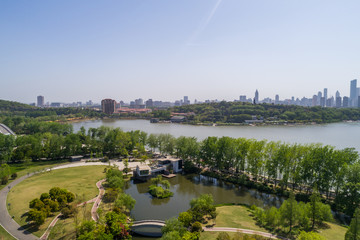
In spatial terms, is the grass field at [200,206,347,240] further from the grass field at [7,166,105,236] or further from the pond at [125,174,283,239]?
the grass field at [7,166,105,236]

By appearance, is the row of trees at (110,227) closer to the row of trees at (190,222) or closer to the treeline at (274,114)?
the row of trees at (190,222)

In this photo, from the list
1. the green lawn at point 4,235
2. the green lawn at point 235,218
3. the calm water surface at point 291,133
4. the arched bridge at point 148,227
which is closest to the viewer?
the green lawn at point 4,235

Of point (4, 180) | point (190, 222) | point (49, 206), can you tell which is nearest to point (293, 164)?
point (190, 222)

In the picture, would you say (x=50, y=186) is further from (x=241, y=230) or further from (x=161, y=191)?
(x=241, y=230)

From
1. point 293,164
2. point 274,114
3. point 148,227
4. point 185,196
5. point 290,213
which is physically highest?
point 274,114

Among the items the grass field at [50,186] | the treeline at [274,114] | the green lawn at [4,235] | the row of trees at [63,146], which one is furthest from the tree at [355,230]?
the treeline at [274,114]

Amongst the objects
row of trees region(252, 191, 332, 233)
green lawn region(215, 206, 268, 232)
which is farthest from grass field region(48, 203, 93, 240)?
row of trees region(252, 191, 332, 233)
